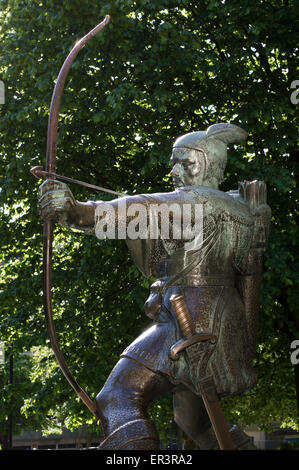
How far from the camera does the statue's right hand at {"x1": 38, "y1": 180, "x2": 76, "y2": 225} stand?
161 inches

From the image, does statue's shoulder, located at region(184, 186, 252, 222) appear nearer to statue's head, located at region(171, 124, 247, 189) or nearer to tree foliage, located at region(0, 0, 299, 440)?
statue's head, located at region(171, 124, 247, 189)

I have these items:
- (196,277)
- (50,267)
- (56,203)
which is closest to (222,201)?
(196,277)

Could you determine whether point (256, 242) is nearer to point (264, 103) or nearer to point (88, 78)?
point (264, 103)

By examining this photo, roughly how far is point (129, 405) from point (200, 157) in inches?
64.8

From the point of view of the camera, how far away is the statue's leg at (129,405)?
393 cm

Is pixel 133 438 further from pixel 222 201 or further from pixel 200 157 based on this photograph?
pixel 200 157

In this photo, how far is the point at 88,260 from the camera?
1153 centimetres

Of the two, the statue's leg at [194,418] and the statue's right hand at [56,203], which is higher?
the statue's right hand at [56,203]

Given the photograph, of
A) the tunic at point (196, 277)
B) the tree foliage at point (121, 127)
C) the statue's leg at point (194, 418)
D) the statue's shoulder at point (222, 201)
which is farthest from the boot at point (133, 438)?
the tree foliage at point (121, 127)

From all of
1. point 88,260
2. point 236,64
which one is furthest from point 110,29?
point 88,260

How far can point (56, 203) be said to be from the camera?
13.4 feet

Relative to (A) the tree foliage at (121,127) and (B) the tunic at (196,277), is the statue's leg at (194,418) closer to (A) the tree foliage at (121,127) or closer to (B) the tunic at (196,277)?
(B) the tunic at (196,277)

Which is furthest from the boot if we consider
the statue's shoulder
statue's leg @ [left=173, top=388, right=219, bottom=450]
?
the statue's shoulder

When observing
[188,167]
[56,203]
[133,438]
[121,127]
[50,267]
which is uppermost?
[121,127]
